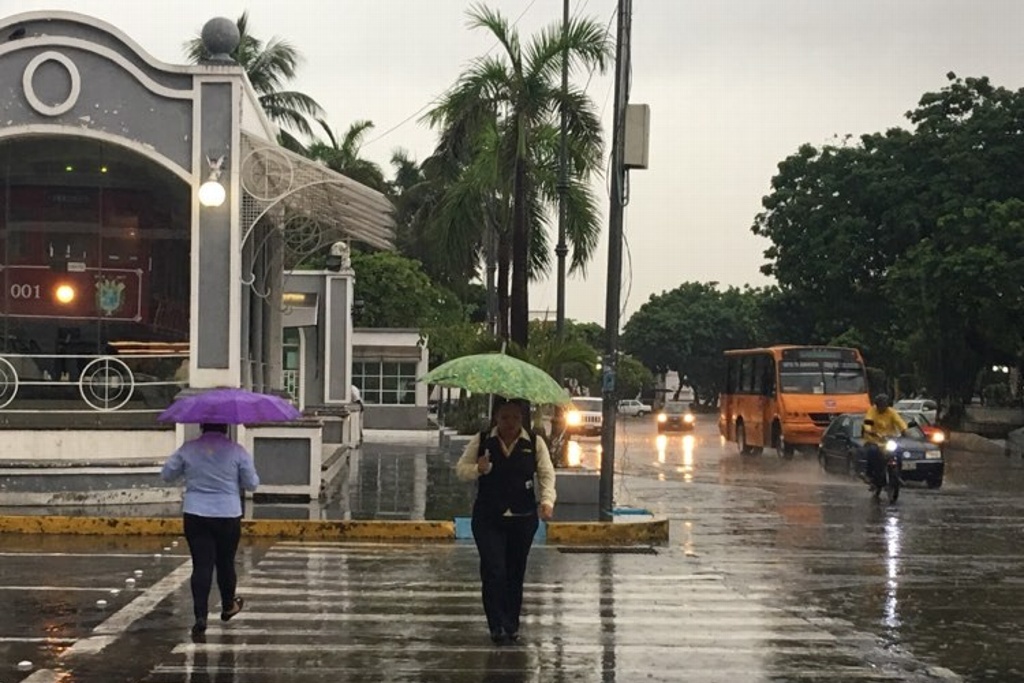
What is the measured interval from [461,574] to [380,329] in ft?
128

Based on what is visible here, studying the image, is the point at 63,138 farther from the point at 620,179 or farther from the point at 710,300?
the point at 710,300

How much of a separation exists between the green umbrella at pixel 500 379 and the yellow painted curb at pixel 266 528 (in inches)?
201

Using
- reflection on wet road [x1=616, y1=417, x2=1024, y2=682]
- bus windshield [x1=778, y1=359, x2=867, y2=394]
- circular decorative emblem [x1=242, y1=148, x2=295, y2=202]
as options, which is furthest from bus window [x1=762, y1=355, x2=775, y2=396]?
circular decorative emblem [x1=242, y1=148, x2=295, y2=202]

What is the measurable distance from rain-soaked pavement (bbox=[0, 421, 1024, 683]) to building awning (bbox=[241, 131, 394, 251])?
4.37 meters

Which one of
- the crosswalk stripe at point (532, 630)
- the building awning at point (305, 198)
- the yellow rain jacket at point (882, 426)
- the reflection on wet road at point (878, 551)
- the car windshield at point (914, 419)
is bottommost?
the reflection on wet road at point (878, 551)

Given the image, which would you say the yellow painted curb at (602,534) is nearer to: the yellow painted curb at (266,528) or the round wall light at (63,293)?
the yellow painted curb at (266,528)

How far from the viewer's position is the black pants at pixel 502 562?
9359 millimetres

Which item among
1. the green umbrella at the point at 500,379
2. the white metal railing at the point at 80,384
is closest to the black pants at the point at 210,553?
the green umbrella at the point at 500,379

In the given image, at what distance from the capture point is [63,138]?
1844cm

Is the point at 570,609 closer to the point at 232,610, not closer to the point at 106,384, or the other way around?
the point at 232,610

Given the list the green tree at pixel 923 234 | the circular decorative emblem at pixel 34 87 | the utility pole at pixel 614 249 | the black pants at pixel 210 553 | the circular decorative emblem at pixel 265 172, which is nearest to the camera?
the black pants at pixel 210 553

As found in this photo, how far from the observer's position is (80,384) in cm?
1914

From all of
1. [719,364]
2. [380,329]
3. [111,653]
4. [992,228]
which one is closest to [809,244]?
[992,228]

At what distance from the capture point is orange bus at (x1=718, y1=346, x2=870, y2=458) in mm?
34219
